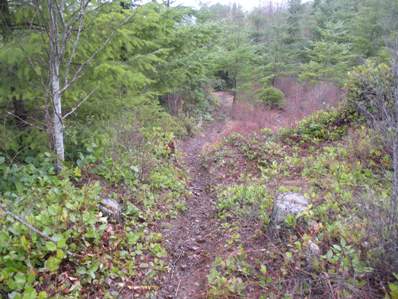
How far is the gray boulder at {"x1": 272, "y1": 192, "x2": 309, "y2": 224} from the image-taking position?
4124 mm

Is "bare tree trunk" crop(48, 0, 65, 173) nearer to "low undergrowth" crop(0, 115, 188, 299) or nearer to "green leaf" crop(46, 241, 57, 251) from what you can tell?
"low undergrowth" crop(0, 115, 188, 299)

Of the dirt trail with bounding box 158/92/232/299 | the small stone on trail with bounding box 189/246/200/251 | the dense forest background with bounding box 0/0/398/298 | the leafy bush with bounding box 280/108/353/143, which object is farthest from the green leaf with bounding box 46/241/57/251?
the leafy bush with bounding box 280/108/353/143

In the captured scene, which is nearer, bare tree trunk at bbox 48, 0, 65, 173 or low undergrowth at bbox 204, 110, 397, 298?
low undergrowth at bbox 204, 110, 397, 298

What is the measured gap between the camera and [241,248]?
3936 millimetres

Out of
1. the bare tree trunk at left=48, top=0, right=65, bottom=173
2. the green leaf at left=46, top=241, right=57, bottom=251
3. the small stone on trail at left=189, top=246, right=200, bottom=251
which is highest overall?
the bare tree trunk at left=48, top=0, right=65, bottom=173

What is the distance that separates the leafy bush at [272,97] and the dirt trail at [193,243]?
1241 cm

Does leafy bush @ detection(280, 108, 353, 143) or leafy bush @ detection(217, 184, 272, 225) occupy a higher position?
leafy bush @ detection(280, 108, 353, 143)

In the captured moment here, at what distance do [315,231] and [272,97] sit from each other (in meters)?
15.9

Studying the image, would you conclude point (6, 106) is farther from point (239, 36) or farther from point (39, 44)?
point (239, 36)

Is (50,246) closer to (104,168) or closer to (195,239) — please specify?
(195,239)

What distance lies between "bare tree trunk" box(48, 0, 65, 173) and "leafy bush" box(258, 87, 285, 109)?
1568 cm

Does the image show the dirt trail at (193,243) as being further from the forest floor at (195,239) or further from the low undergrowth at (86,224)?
the low undergrowth at (86,224)

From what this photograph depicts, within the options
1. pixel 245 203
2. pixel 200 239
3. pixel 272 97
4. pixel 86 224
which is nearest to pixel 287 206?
pixel 245 203

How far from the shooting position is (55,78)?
421 cm
